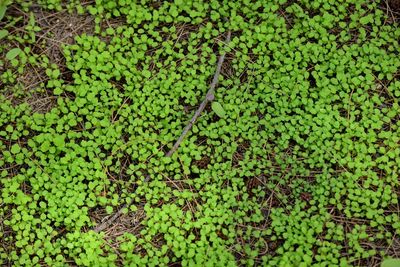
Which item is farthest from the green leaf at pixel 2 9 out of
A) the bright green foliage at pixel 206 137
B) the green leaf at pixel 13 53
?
the green leaf at pixel 13 53

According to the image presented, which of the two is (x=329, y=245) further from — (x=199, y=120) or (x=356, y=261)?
(x=199, y=120)

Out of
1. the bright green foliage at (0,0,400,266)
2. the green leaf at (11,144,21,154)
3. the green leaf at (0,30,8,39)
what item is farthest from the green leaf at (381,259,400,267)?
the green leaf at (0,30,8,39)

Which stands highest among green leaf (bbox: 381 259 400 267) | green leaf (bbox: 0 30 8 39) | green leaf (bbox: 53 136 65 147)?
green leaf (bbox: 0 30 8 39)

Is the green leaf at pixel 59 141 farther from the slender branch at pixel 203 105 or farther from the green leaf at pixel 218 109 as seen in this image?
the green leaf at pixel 218 109

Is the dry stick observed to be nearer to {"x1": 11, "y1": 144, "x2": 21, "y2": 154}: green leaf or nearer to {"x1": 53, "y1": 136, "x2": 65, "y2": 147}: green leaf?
{"x1": 53, "y1": 136, "x2": 65, "y2": 147}: green leaf

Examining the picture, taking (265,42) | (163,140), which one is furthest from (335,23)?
(163,140)

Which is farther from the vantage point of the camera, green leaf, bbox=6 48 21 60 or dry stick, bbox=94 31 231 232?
green leaf, bbox=6 48 21 60

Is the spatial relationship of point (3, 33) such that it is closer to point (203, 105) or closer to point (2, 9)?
point (2, 9)
